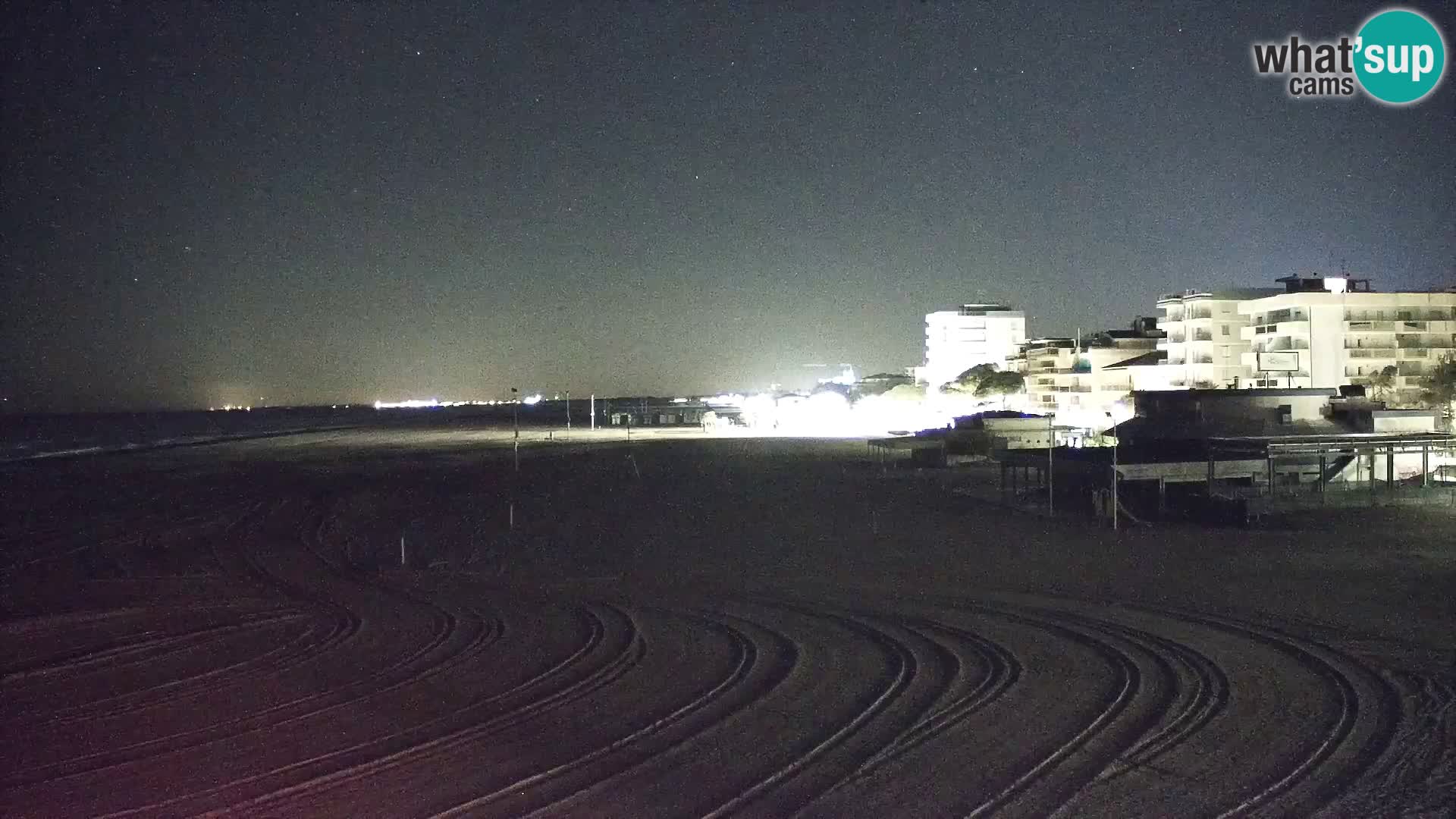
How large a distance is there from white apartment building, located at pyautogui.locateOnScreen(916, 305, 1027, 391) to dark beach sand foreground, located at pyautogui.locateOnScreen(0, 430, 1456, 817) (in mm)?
71330

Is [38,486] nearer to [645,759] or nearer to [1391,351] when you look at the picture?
[645,759]

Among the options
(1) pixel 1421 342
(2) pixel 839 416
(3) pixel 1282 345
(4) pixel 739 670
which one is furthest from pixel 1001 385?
(4) pixel 739 670

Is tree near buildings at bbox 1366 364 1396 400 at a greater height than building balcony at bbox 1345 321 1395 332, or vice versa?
building balcony at bbox 1345 321 1395 332

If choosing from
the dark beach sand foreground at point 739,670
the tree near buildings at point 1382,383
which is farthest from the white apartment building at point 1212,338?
the dark beach sand foreground at point 739,670

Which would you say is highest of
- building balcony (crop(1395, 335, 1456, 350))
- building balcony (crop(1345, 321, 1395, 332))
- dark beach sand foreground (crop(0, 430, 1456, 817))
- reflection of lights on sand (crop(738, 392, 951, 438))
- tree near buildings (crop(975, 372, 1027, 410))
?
building balcony (crop(1345, 321, 1395, 332))

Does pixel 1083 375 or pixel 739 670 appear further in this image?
pixel 1083 375

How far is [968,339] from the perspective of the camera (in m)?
90.2

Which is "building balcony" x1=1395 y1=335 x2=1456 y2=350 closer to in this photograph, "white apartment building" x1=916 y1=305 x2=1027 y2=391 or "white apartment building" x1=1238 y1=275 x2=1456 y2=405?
"white apartment building" x1=1238 y1=275 x2=1456 y2=405

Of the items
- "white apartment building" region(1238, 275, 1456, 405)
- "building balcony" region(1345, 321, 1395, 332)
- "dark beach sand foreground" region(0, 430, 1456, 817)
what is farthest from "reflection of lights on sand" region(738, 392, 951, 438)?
"dark beach sand foreground" region(0, 430, 1456, 817)

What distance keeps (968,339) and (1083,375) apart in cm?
3054

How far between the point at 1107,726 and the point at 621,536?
11818mm

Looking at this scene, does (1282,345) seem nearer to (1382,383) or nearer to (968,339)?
(1382,383)

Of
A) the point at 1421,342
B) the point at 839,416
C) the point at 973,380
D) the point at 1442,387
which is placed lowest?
the point at 839,416

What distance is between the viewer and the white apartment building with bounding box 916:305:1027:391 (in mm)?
89500
